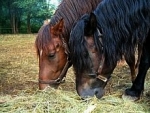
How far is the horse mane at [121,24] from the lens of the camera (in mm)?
2574

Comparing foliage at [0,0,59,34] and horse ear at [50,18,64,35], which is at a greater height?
foliage at [0,0,59,34]

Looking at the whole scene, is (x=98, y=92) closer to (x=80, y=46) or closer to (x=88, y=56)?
(x=88, y=56)

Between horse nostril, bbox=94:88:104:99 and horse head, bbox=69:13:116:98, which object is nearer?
horse head, bbox=69:13:116:98

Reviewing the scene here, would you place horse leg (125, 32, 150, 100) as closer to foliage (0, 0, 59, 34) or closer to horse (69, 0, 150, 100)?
horse (69, 0, 150, 100)

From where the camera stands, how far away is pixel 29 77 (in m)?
4.86

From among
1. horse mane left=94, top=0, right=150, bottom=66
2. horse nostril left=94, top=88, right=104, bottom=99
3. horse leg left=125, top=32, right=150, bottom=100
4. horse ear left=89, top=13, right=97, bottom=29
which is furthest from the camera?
horse leg left=125, top=32, right=150, bottom=100

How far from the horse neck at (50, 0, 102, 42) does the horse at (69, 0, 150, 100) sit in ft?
2.56

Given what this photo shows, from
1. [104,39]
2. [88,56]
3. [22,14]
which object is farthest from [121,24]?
[22,14]

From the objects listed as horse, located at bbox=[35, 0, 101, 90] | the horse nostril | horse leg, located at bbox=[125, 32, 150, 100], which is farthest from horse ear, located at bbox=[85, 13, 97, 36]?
horse leg, located at bbox=[125, 32, 150, 100]

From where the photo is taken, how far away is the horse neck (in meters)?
3.44

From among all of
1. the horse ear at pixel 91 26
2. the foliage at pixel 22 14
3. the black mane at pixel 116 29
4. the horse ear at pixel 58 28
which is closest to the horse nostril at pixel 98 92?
the black mane at pixel 116 29

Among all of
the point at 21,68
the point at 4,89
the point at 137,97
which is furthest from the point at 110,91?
the point at 21,68

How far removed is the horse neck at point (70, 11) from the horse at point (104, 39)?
0.78 m

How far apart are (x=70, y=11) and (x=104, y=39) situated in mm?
1099
